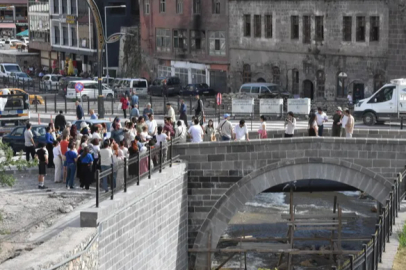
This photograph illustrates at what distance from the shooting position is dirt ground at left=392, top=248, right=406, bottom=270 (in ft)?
56.7

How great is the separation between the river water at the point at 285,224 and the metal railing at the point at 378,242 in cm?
989

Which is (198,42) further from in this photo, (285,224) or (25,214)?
(25,214)

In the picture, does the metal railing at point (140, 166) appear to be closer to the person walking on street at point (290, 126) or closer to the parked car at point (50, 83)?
the person walking on street at point (290, 126)

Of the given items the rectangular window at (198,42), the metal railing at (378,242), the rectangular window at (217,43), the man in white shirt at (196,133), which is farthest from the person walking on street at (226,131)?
the rectangular window at (198,42)

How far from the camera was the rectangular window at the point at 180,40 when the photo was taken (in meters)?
63.4

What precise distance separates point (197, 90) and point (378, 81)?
11161mm

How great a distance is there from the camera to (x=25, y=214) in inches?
938

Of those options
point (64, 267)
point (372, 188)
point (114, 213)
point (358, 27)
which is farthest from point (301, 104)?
point (64, 267)

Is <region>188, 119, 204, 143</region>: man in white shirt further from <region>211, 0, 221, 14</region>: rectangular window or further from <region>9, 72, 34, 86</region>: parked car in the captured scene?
<region>9, 72, 34, 86</region>: parked car

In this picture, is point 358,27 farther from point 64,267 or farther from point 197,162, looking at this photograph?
point 64,267

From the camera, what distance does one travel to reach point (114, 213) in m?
21.8

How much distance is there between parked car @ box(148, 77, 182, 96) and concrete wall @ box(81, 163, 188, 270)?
3226 centimetres

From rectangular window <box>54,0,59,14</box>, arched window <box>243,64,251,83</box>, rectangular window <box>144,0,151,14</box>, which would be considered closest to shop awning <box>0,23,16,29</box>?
rectangular window <box>54,0,59,14</box>

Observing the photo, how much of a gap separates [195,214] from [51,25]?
53860mm
